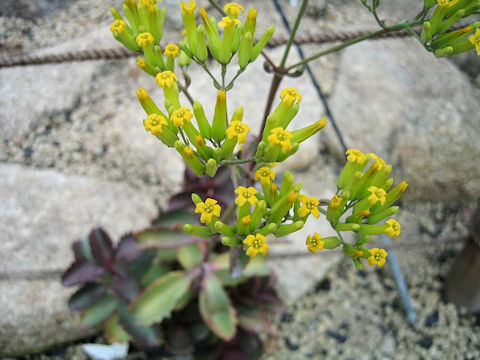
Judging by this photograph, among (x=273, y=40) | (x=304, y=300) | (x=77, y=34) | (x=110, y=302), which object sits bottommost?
(x=304, y=300)

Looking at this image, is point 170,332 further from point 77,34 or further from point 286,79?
point 77,34

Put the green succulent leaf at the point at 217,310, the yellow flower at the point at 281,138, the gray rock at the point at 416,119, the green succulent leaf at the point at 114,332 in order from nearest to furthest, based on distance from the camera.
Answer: the yellow flower at the point at 281,138 < the green succulent leaf at the point at 217,310 < the green succulent leaf at the point at 114,332 < the gray rock at the point at 416,119

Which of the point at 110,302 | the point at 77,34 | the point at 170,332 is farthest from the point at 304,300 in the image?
the point at 77,34

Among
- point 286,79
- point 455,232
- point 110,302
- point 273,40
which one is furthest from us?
point 286,79

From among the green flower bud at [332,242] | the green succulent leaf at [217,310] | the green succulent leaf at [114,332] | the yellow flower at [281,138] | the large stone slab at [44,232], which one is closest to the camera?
the yellow flower at [281,138]

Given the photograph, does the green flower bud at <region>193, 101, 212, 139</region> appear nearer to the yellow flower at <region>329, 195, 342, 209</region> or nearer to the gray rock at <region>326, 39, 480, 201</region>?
the yellow flower at <region>329, 195, 342, 209</region>

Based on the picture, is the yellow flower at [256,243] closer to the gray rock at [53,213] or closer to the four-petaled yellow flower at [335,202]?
the four-petaled yellow flower at [335,202]

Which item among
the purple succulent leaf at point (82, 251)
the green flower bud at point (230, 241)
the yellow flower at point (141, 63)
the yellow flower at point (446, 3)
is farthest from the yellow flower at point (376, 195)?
the purple succulent leaf at point (82, 251)
